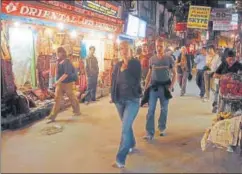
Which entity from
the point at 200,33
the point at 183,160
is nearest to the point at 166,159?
the point at 183,160

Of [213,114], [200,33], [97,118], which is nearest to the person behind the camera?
[97,118]

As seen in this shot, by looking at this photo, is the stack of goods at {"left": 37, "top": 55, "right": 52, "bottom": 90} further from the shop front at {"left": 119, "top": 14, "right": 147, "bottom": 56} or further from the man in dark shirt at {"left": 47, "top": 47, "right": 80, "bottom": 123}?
the shop front at {"left": 119, "top": 14, "right": 147, "bottom": 56}

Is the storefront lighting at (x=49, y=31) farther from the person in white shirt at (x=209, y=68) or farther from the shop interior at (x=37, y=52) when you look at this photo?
the person in white shirt at (x=209, y=68)

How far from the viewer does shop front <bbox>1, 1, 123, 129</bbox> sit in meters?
8.88

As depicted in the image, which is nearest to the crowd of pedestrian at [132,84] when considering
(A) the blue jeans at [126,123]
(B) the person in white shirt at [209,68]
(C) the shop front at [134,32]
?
(A) the blue jeans at [126,123]

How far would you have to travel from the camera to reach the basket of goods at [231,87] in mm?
6777

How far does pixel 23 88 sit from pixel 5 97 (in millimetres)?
1450

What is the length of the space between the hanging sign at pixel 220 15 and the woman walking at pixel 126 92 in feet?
55.9

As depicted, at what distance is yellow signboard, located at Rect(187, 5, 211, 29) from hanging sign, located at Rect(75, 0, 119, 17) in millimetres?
5228

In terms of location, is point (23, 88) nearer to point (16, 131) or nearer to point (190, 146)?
point (16, 131)

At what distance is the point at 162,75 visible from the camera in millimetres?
7312

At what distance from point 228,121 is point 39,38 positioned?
5.98 metres

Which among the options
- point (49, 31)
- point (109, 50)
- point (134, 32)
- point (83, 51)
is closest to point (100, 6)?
point (109, 50)

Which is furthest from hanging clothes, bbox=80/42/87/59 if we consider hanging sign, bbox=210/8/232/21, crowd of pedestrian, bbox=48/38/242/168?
hanging sign, bbox=210/8/232/21
